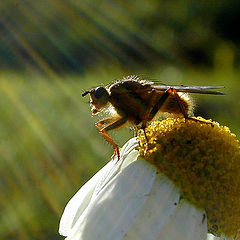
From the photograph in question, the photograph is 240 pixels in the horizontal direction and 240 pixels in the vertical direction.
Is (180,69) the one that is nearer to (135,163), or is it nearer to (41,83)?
(41,83)

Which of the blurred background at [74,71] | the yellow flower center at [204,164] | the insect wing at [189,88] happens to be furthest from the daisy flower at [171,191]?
the blurred background at [74,71]

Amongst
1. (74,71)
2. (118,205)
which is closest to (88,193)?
(118,205)

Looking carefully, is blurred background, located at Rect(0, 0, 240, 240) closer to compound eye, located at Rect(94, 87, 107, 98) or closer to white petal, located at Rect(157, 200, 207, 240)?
compound eye, located at Rect(94, 87, 107, 98)

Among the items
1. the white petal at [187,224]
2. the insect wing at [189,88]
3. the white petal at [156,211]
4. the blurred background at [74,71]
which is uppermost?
the blurred background at [74,71]

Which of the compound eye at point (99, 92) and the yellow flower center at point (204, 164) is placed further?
the compound eye at point (99, 92)

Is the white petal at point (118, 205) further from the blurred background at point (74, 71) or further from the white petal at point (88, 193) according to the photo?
the blurred background at point (74, 71)

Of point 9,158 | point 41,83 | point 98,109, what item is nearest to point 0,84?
point 41,83

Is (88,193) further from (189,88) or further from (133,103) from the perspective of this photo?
(189,88)
